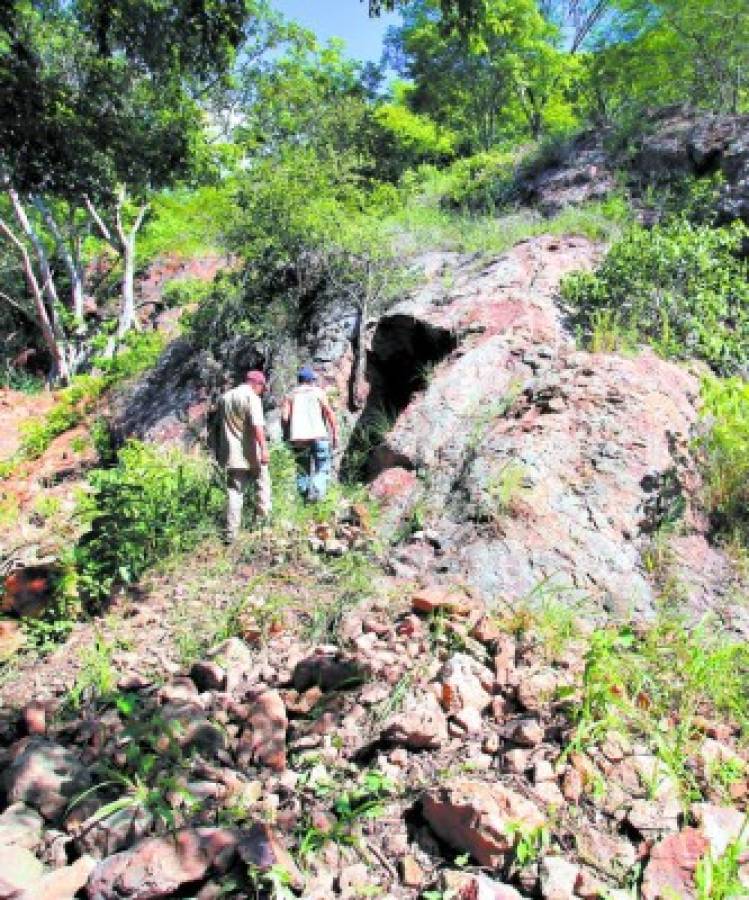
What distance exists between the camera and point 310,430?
22.2 ft

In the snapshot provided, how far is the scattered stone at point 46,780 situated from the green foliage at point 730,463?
A: 416 centimetres

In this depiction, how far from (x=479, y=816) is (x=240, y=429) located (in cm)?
398

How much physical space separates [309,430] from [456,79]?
53.2 ft

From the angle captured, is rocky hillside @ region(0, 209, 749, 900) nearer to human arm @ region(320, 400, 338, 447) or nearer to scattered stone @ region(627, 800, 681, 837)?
scattered stone @ region(627, 800, 681, 837)

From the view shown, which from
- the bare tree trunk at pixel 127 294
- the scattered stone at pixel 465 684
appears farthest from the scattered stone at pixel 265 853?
the bare tree trunk at pixel 127 294

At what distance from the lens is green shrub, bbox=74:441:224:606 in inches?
179

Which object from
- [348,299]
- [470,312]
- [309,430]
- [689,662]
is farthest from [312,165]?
[689,662]

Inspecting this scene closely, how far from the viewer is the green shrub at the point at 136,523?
454cm

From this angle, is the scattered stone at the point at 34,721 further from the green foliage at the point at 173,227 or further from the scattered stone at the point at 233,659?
the green foliage at the point at 173,227

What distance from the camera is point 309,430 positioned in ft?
22.2

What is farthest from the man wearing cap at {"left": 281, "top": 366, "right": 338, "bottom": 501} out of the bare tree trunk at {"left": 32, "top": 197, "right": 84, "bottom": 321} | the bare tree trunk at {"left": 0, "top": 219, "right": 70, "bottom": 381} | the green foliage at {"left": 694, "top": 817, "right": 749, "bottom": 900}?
the bare tree trunk at {"left": 32, "top": 197, "right": 84, "bottom": 321}

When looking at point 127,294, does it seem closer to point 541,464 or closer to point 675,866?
point 541,464

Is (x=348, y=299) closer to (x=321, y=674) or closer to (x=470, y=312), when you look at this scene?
(x=470, y=312)

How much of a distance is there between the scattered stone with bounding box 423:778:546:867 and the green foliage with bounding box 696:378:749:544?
3025 mm
